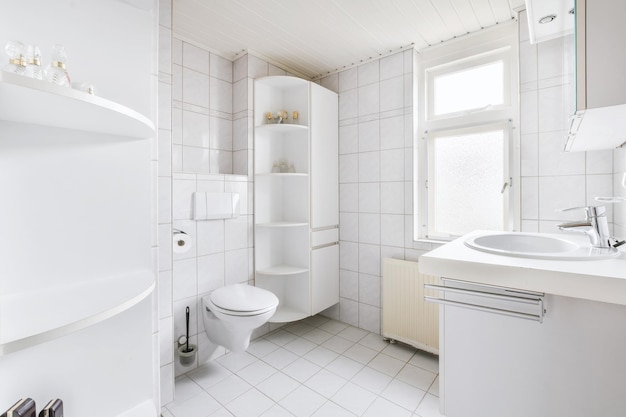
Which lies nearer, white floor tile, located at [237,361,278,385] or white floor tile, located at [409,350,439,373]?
white floor tile, located at [237,361,278,385]

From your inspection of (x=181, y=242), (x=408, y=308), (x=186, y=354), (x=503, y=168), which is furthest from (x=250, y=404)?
(x=503, y=168)

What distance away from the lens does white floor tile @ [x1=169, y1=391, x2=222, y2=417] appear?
1520 millimetres

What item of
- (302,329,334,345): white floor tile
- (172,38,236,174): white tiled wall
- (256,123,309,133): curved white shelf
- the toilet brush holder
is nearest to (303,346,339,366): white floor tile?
(302,329,334,345): white floor tile

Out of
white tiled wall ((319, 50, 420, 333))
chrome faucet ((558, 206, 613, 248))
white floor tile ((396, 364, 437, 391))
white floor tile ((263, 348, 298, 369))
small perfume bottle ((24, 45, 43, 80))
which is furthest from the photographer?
white tiled wall ((319, 50, 420, 333))

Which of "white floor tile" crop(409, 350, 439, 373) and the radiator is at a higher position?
the radiator

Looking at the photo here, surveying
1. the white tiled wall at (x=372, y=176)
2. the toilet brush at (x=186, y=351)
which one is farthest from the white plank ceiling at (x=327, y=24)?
the toilet brush at (x=186, y=351)

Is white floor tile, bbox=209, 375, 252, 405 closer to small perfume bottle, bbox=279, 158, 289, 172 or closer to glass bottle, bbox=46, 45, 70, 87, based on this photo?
small perfume bottle, bbox=279, 158, 289, 172

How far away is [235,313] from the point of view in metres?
1.67

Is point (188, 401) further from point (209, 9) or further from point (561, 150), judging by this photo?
point (561, 150)

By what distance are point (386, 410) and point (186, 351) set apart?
4.07 ft

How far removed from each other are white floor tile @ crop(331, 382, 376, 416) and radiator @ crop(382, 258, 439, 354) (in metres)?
0.60

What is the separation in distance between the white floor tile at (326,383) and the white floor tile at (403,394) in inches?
10.4

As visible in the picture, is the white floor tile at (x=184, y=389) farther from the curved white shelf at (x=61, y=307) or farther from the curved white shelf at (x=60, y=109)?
the curved white shelf at (x=60, y=109)

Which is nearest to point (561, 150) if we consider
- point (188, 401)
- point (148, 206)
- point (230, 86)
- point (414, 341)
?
point (414, 341)
